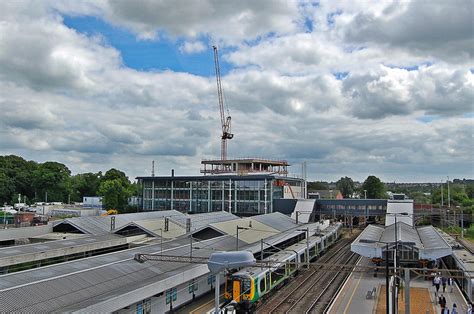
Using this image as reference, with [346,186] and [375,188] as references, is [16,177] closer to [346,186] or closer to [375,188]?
[375,188]

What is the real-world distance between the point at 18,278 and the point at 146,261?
8681mm

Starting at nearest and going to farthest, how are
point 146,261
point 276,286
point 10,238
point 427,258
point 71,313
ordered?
point 71,313
point 146,261
point 276,286
point 427,258
point 10,238

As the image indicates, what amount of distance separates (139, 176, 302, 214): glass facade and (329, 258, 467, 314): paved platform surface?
40.0 m

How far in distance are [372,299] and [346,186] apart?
518 ft

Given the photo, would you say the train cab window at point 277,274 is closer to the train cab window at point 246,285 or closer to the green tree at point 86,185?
the train cab window at point 246,285

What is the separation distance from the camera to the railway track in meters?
29.4

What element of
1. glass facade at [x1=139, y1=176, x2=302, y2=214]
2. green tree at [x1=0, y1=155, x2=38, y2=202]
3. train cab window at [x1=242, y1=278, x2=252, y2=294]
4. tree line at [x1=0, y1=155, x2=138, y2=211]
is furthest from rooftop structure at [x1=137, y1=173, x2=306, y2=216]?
train cab window at [x1=242, y1=278, x2=252, y2=294]

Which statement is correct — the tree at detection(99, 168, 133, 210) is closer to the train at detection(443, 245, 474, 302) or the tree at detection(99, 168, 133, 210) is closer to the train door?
the train at detection(443, 245, 474, 302)

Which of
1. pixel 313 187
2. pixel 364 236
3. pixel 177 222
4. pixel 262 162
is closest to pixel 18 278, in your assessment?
pixel 177 222

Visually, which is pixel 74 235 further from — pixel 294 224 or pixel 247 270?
pixel 294 224

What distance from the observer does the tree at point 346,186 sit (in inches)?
7090

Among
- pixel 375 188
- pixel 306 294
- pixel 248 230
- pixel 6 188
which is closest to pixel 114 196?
pixel 6 188

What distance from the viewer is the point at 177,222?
52.3m

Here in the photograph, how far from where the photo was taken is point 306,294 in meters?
33.7
